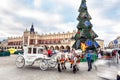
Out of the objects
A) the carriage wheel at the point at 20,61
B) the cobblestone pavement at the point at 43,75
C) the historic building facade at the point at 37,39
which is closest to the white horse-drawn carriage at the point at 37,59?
the carriage wheel at the point at 20,61

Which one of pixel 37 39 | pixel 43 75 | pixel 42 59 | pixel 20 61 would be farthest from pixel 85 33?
pixel 37 39

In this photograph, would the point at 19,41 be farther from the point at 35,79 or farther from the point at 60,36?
the point at 35,79

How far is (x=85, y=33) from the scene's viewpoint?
32.7 m

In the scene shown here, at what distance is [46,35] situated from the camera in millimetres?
100000

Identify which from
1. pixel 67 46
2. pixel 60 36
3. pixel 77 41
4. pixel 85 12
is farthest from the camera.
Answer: pixel 60 36

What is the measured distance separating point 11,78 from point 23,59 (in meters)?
4.69

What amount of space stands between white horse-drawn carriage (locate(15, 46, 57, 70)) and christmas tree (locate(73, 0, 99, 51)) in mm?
17971

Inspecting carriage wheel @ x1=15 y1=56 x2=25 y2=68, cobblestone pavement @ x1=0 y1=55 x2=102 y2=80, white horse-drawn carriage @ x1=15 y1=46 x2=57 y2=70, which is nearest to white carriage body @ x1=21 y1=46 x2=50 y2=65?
white horse-drawn carriage @ x1=15 y1=46 x2=57 y2=70

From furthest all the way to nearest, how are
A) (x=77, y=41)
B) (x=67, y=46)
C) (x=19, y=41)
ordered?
1. (x=19, y=41)
2. (x=67, y=46)
3. (x=77, y=41)

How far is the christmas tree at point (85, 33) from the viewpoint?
105 feet

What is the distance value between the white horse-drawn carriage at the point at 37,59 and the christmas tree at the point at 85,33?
18.0 m

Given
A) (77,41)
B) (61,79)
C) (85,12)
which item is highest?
(85,12)

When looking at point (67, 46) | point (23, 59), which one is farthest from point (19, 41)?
point (23, 59)

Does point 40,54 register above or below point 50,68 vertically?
above
